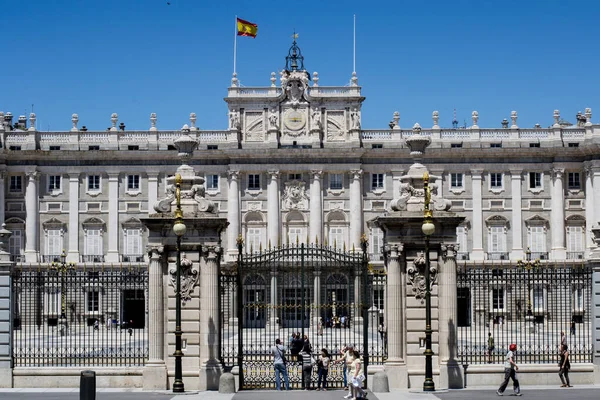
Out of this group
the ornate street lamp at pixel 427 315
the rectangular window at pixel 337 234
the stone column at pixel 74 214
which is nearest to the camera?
the ornate street lamp at pixel 427 315

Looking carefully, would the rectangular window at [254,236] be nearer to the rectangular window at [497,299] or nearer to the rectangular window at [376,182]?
the rectangular window at [376,182]

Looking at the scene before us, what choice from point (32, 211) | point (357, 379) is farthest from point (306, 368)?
point (32, 211)

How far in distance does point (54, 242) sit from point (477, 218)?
3353 cm

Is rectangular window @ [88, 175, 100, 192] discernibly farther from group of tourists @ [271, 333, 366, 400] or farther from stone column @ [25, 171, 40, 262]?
group of tourists @ [271, 333, 366, 400]

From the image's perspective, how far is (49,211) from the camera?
8725 centimetres

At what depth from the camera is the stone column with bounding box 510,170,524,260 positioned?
87.1m

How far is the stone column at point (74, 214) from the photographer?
86938mm

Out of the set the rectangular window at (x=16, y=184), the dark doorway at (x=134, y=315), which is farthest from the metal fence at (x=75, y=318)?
the rectangular window at (x=16, y=184)

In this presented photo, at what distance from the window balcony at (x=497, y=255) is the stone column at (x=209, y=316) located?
57.7 metres

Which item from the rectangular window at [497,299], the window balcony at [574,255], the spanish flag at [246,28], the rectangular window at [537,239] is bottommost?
the rectangular window at [497,299]

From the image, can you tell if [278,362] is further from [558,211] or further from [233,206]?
[558,211]

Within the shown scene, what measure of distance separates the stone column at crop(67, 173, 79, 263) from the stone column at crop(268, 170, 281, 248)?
49.7ft

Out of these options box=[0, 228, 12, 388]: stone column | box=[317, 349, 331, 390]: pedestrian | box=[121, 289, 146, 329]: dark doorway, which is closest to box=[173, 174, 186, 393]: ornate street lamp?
box=[317, 349, 331, 390]: pedestrian

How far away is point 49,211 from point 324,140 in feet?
73.8
